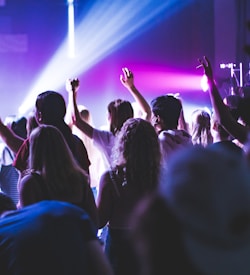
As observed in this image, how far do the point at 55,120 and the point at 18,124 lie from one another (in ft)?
3.37

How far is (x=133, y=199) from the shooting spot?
98.8 inches

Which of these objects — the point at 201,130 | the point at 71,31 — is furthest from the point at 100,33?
the point at 201,130

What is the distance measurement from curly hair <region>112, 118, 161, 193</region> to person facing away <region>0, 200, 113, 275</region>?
89cm

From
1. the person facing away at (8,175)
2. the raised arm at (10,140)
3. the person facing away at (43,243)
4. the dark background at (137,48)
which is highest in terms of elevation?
the dark background at (137,48)

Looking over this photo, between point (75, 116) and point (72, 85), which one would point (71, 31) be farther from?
point (75, 116)

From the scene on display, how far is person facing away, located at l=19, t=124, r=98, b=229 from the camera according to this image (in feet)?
7.49

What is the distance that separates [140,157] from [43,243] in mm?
993

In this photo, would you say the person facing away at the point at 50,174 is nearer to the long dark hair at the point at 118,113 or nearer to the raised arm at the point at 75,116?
the raised arm at the point at 75,116

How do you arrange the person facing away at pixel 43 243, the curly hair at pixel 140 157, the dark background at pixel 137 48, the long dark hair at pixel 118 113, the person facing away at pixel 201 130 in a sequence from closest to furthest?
the person facing away at pixel 43 243, the curly hair at pixel 140 157, the long dark hair at pixel 118 113, the person facing away at pixel 201 130, the dark background at pixel 137 48

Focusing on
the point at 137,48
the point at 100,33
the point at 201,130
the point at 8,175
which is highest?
the point at 100,33

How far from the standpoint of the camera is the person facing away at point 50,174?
7.49 feet

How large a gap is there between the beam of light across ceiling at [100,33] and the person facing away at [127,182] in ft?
21.2

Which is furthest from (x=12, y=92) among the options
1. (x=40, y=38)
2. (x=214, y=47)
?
(x=214, y=47)

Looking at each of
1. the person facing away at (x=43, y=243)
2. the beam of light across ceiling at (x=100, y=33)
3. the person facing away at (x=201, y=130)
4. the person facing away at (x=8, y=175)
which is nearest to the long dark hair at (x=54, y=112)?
the person facing away at (x=8, y=175)
